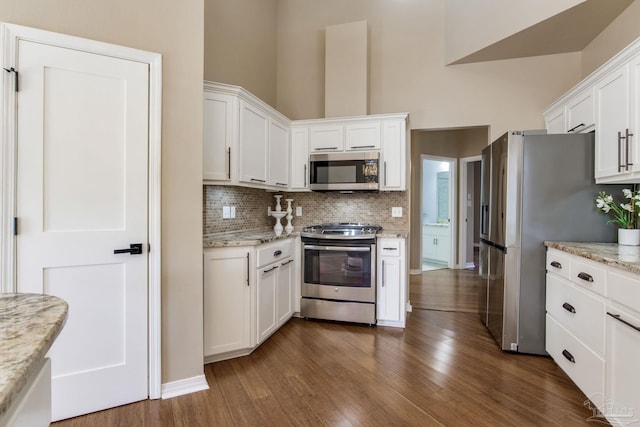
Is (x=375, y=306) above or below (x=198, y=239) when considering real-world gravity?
below

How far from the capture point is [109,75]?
179cm

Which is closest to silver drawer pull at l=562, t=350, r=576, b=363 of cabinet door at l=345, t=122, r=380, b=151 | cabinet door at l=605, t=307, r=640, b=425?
cabinet door at l=605, t=307, r=640, b=425

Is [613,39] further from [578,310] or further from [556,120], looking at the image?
[578,310]

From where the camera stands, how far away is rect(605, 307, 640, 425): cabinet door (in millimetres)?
1411

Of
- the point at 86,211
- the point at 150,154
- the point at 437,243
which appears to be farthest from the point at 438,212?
→ the point at 86,211

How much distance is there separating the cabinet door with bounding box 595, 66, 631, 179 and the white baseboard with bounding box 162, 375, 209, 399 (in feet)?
9.77

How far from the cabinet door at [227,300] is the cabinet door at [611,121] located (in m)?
2.58

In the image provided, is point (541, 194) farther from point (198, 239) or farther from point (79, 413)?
point (79, 413)

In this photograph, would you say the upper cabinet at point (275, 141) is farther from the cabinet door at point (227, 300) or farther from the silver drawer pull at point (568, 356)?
the silver drawer pull at point (568, 356)

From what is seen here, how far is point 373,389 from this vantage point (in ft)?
6.69

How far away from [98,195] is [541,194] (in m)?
3.02

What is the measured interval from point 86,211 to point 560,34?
407 cm

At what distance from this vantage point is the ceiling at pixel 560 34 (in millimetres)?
2492

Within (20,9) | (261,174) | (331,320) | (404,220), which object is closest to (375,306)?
(331,320)
